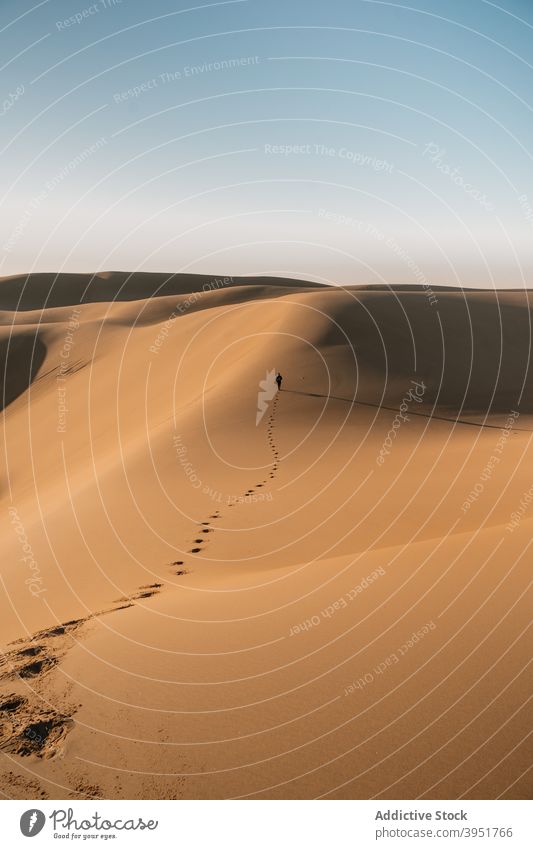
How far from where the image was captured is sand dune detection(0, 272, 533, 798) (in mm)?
3707

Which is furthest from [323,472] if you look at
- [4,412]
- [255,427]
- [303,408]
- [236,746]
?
[4,412]

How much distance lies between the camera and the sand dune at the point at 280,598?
12.2ft

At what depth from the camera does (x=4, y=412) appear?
31.4m

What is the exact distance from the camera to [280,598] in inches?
235

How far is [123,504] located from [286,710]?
7165mm
